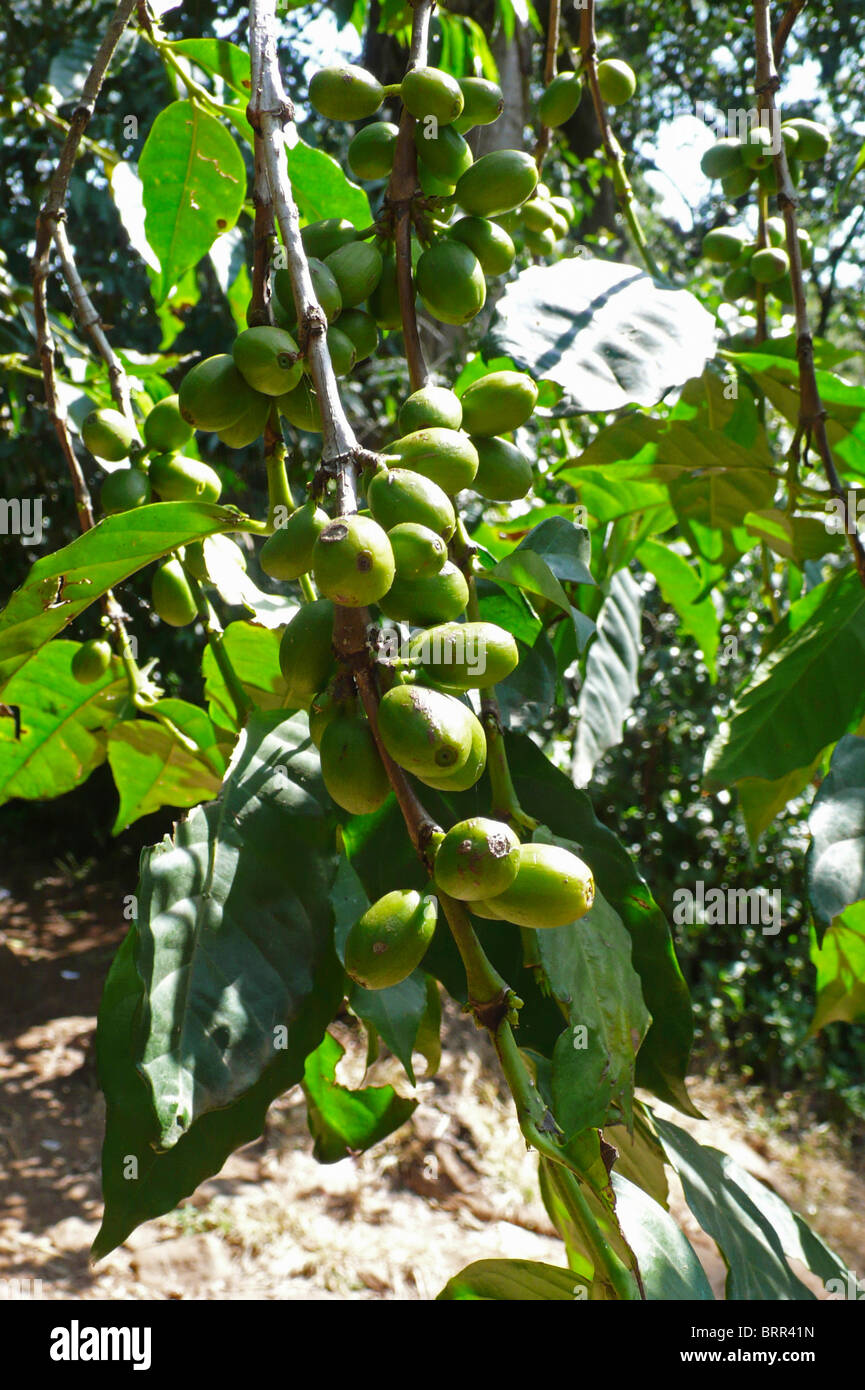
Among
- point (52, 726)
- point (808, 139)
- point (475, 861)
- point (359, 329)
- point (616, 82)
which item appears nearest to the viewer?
point (475, 861)

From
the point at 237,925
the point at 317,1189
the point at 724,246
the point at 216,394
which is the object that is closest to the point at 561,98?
the point at 724,246

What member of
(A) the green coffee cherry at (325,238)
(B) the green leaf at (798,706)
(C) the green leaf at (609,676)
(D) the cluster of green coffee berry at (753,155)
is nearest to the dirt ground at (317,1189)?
(C) the green leaf at (609,676)

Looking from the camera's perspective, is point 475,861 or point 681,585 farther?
point 681,585

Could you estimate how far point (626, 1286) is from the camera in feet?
1.39

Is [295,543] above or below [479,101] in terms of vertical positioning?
below

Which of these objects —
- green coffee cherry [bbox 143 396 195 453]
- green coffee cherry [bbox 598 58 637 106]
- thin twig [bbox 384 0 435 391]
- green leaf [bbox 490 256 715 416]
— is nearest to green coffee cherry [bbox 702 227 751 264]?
green coffee cherry [bbox 598 58 637 106]

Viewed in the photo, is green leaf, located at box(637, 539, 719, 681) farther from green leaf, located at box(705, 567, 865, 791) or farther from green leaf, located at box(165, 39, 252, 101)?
green leaf, located at box(165, 39, 252, 101)

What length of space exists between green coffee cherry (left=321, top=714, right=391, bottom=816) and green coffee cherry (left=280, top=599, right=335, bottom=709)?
4 centimetres

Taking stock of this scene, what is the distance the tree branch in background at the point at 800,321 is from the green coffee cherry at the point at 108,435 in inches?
21.5

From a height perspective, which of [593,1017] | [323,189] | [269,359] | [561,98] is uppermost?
[561,98]

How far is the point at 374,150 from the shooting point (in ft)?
2.21

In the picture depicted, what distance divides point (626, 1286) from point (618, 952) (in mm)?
154

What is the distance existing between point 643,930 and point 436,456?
31 cm

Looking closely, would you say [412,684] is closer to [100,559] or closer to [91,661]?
[100,559]
